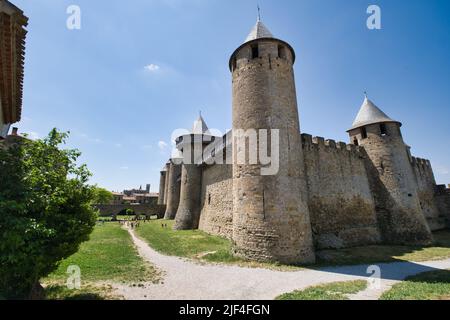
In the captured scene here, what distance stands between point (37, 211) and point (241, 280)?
6.44 metres

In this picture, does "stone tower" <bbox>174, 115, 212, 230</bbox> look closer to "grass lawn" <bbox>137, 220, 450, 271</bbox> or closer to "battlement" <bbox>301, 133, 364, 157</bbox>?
"grass lawn" <bbox>137, 220, 450, 271</bbox>

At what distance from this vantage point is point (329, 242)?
13.6 meters

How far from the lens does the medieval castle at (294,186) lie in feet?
35.4

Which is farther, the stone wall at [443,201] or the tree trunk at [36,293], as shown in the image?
the stone wall at [443,201]

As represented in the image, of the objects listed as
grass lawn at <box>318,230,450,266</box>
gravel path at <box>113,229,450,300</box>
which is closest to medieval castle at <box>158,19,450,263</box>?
grass lawn at <box>318,230,450,266</box>

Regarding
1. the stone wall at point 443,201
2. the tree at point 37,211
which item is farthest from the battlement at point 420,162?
the tree at point 37,211

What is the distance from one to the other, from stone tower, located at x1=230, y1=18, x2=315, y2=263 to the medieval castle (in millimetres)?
48

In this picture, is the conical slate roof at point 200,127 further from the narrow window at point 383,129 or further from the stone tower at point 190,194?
the narrow window at point 383,129

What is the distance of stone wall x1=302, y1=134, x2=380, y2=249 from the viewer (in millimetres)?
14609

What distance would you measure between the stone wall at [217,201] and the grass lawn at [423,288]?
10.5 meters

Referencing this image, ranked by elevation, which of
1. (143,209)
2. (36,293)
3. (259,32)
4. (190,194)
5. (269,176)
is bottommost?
(36,293)

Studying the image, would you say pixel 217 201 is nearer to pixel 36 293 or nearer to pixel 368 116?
pixel 36 293

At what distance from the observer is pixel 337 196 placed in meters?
15.9

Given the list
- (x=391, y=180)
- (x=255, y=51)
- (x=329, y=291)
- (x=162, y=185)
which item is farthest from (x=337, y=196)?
(x=162, y=185)
